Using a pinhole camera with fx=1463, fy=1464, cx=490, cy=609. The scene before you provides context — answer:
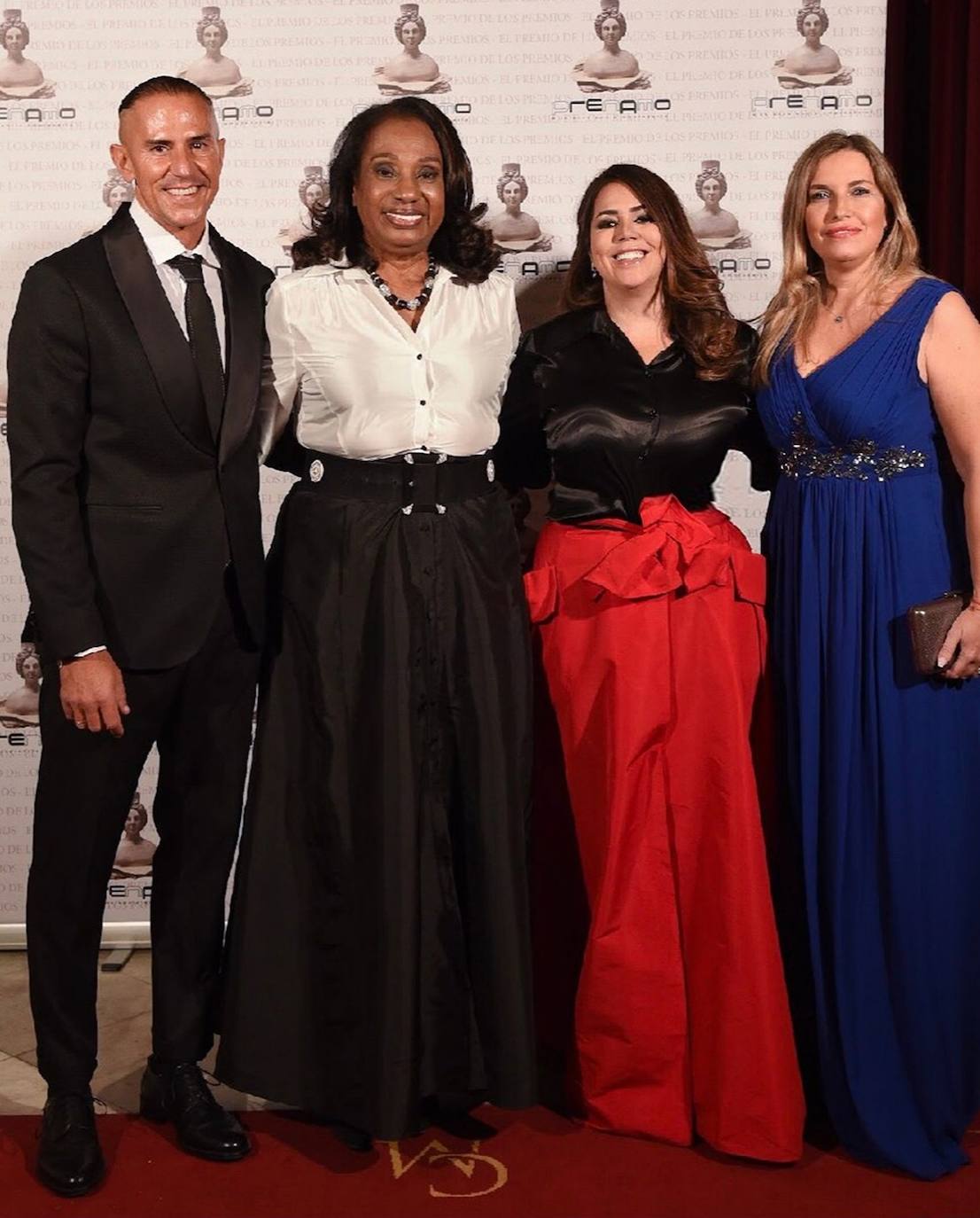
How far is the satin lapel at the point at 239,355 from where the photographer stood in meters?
2.46

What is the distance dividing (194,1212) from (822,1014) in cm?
114

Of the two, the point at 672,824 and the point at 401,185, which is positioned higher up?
the point at 401,185

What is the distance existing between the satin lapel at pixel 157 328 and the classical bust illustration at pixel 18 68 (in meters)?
1.09

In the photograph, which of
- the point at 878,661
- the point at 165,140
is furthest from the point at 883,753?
the point at 165,140

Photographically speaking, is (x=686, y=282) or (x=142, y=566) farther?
(x=686, y=282)

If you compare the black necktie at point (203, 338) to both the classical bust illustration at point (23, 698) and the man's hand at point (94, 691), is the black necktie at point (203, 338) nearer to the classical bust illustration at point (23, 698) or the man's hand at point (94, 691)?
the man's hand at point (94, 691)

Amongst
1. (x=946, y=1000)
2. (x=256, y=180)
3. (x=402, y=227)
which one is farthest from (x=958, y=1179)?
(x=256, y=180)

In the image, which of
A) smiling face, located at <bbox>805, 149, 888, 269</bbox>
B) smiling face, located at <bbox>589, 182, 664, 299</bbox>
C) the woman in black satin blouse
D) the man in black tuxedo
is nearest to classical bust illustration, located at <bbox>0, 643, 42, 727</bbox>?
the man in black tuxedo

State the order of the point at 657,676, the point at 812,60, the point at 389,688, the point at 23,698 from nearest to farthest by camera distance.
A: the point at 389,688
the point at 657,676
the point at 812,60
the point at 23,698

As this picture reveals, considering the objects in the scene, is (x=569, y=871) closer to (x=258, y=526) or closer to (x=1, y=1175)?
(x=258, y=526)

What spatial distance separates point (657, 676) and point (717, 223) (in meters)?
1.22

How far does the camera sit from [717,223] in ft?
10.8

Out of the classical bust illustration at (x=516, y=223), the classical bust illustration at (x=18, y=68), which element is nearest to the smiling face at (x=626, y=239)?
the classical bust illustration at (x=516, y=223)

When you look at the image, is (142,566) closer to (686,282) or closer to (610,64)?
(686,282)
